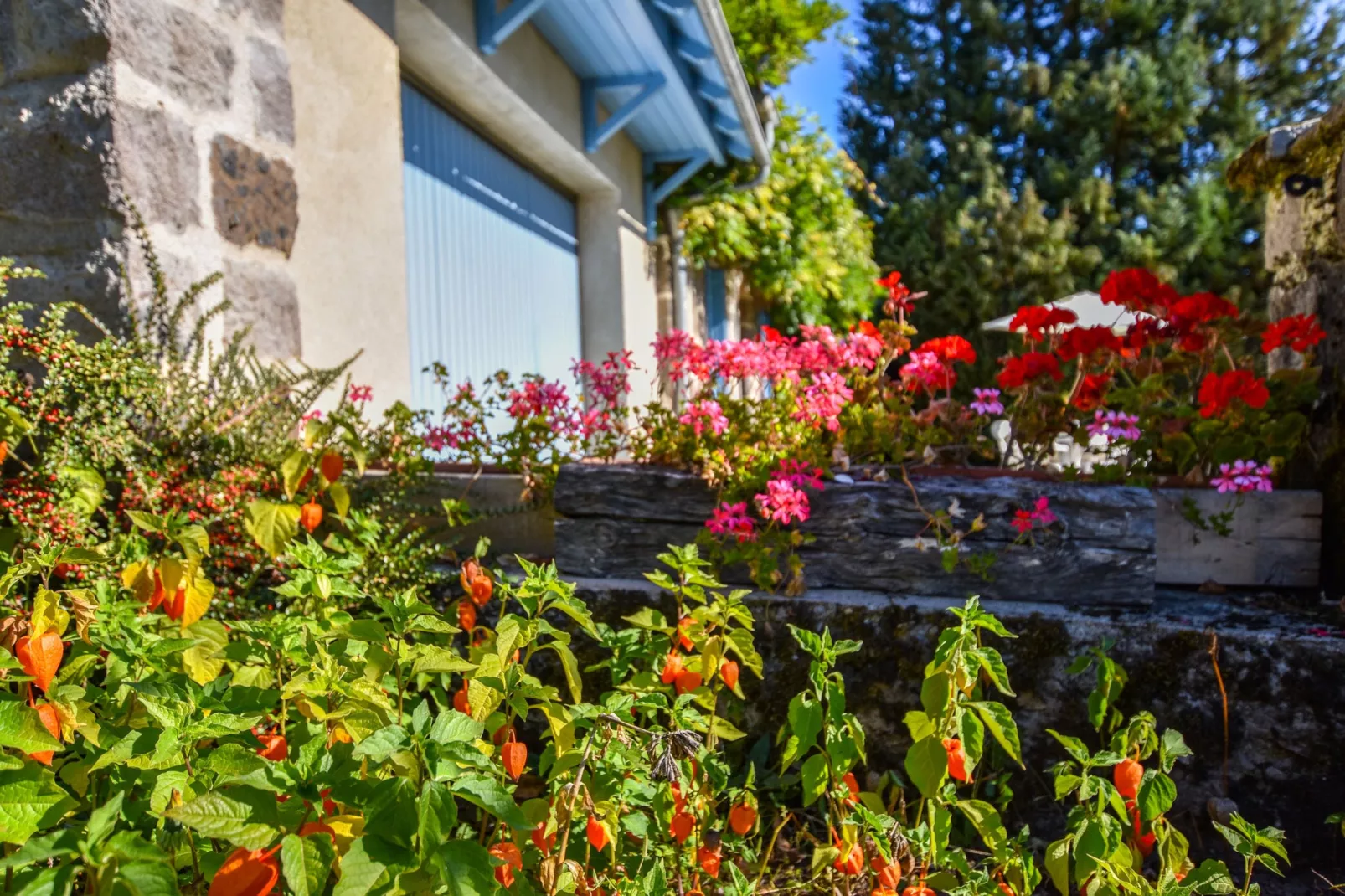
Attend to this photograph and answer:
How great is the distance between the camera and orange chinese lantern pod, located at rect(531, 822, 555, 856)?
1198 millimetres

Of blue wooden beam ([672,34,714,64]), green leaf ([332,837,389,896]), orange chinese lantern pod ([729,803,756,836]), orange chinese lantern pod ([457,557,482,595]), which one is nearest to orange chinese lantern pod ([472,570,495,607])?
orange chinese lantern pod ([457,557,482,595])

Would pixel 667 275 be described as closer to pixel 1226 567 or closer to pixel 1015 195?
pixel 1226 567

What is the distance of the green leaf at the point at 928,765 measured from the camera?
4.24 feet

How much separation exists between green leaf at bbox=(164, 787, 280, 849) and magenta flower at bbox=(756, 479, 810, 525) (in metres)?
1.24

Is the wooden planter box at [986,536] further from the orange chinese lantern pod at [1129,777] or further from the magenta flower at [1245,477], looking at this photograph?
the orange chinese lantern pod at [1129,777]

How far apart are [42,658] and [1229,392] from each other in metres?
2.39

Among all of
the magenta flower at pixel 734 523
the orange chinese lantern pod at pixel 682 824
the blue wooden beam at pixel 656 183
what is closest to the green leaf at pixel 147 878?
the orange chinese lantern pod at pixel 682 824

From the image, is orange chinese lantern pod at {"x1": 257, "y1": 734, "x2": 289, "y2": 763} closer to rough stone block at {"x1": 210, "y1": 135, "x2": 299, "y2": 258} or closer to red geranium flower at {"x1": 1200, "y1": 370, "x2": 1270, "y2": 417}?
rough stone block at {"x1": 210, "y1": 135, "x2": 299, "y2": 258}

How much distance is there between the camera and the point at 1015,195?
1396 cm

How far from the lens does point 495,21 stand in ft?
11.7

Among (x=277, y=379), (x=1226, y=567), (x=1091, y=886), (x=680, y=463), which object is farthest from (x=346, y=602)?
(x=1226, y=567)

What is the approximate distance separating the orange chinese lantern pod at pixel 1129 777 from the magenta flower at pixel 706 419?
3.63 feet

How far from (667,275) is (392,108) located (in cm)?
360

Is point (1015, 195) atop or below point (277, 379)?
atop
